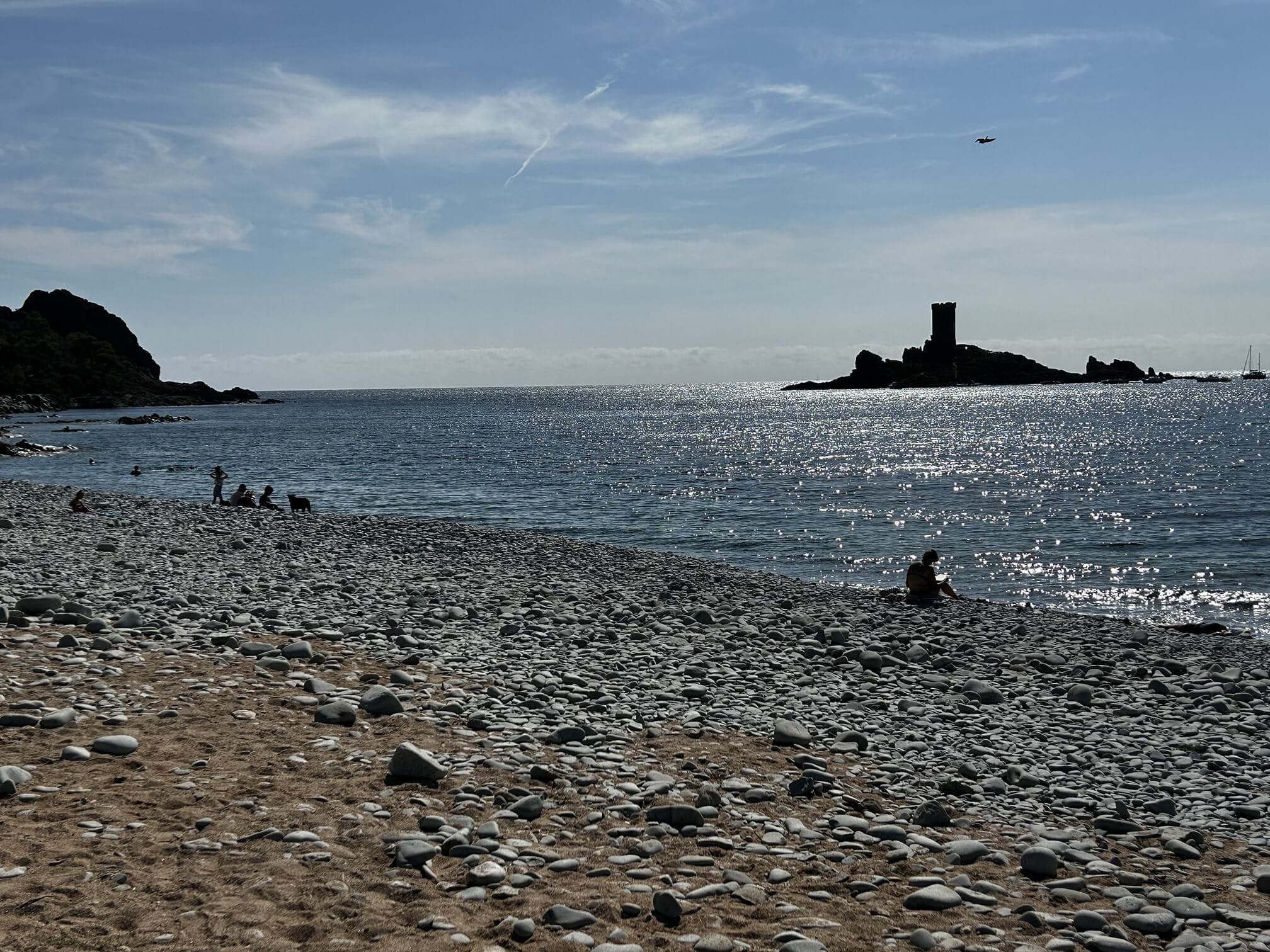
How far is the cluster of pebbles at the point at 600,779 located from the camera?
6.07m

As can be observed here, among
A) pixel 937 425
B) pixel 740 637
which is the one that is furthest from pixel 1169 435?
pixel 740 637

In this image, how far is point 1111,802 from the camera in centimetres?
858

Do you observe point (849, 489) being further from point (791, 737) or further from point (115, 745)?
point (115, 745)

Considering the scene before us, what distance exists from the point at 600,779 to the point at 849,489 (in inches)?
1865

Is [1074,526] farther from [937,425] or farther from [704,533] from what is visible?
[937,425]

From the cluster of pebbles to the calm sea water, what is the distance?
13.3m

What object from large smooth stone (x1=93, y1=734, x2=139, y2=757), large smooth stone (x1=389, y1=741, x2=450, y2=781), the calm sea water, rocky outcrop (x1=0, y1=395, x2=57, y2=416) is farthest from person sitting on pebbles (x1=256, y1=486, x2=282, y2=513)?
rocky outcrop (x1=0, y1=395, x2=57, y2=416)

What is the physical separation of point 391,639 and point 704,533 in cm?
2472

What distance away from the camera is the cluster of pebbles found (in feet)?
19.9

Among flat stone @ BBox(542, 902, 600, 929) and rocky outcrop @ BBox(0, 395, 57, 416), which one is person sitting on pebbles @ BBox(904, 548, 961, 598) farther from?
rocky outcrop @ BBox(0, 395, 57, 416)

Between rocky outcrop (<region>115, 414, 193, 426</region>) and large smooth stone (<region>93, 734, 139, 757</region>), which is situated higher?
rocky outcrop (<region>115, 414, 193, 426</region>)

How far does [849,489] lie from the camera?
177 feet

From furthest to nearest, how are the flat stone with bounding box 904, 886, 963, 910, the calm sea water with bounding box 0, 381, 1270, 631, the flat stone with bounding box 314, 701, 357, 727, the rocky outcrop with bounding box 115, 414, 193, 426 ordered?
1. the rocky outcrop with bounding box 115, 414, 193, 426
2. the calm sea water with bounding box 0, 381, 1270, 631
3. the flat stone with bounding box 314, 701, 357, 727
4. the flat stone with bounding box 904, 886, 963, 910

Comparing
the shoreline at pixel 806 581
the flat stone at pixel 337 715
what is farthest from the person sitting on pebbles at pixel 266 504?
the flat stone at pixel 337 715
